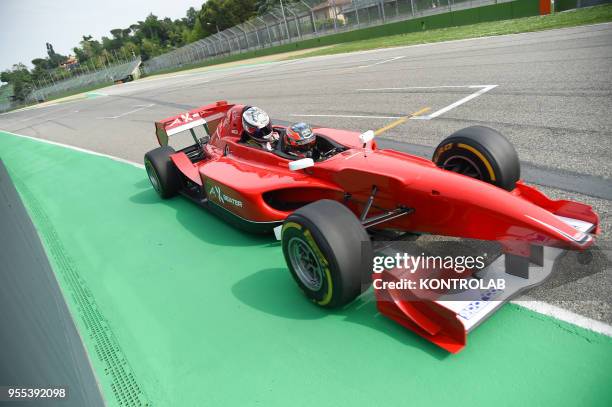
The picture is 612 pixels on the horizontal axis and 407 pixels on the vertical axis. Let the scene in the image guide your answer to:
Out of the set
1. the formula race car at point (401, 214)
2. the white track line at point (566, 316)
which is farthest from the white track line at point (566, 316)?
the formula race car at point (401, 214)

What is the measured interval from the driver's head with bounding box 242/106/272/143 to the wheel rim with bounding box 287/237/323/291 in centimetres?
232

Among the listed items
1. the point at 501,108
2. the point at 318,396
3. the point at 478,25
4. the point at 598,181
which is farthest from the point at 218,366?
the point at 478,25

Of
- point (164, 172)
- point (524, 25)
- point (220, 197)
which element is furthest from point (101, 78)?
point (220, 197)

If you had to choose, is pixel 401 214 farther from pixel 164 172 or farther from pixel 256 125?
pixel 164 172

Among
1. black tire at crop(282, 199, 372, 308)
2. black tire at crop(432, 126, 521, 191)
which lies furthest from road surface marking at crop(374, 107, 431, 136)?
black tire at crop(282, 199, 372, 308)

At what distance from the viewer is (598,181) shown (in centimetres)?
460

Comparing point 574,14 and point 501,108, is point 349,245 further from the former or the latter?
point 574,14

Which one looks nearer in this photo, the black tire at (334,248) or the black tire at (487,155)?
the black tire at (334,248)

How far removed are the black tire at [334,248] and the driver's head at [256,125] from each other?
2378mm

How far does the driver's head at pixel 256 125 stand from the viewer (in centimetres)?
551

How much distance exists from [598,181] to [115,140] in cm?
1262

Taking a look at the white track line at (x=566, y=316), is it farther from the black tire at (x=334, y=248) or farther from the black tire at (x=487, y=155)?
the black tire at (x=487, y=155)

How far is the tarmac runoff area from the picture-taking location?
273 centimetres

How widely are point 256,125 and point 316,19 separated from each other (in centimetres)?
3416
